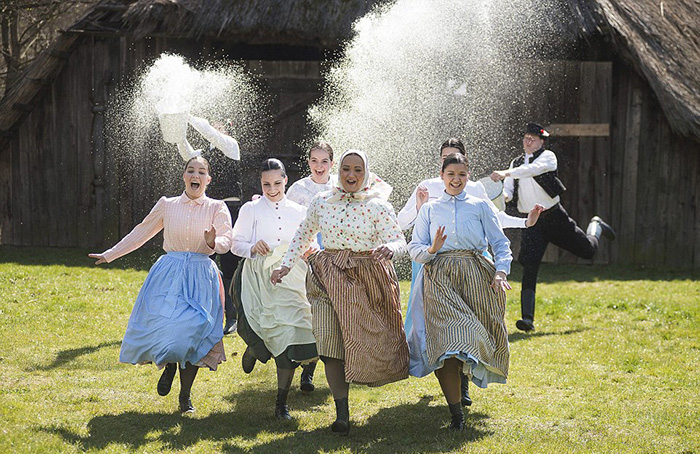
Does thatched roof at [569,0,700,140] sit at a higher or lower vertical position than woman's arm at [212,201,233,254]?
higher

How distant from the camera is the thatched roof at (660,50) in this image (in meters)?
11.8

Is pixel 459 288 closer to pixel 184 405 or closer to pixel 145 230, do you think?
pixel 184 405

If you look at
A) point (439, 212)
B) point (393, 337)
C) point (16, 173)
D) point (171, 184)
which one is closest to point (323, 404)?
point (393, 337)

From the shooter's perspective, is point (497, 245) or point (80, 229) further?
point (80, 229)

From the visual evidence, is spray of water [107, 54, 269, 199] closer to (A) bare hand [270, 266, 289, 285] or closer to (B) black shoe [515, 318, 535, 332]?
(B) black shoe [515, 318, 535, 332]

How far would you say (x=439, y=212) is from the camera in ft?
18.2

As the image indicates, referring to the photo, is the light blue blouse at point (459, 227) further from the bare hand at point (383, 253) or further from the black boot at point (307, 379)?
the black boot at point (307, 379)

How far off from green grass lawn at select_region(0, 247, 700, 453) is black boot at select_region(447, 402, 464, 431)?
0.19 feet

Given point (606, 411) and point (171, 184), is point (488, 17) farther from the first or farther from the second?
point (606, 411)

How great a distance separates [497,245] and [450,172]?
51 centimetres

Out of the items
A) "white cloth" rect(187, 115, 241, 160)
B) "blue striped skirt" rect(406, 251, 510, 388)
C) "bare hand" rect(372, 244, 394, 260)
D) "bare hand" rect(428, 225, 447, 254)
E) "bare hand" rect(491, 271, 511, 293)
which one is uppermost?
"white cloth" rect(187, 115, 241, 160)

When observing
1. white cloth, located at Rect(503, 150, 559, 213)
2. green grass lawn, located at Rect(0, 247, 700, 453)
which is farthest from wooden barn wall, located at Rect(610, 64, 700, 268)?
white cloth, located at Rect(503, 150, 559, 213)

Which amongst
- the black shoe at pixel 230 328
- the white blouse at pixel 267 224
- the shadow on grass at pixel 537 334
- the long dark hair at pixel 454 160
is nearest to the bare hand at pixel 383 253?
the long dark hair at pixel 454 160

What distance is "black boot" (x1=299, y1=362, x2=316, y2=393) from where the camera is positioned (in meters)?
6.33
